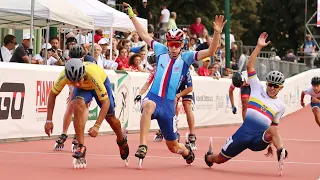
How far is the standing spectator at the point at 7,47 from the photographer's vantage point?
2120 cm

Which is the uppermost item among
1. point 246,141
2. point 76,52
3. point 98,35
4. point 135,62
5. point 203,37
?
point 203,37

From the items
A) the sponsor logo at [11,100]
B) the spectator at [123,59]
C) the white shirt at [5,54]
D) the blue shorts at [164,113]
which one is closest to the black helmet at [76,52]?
the blue shorts at [164,113]

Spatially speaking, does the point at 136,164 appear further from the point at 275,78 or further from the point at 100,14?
the point at 100,14

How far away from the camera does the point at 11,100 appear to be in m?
17.9

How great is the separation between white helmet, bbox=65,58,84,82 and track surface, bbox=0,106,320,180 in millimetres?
1309

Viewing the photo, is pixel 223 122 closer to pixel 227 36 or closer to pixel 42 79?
pixel 227 36

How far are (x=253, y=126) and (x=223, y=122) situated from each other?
1634cm

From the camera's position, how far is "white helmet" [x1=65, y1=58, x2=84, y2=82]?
501 inches

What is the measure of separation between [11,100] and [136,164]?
463 cm

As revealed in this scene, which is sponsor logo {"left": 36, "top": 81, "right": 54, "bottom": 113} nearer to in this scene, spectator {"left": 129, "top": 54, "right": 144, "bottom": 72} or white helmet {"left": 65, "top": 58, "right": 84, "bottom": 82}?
spectator {"left": 129, "top": 54, "right": 144, "bottom": 72}

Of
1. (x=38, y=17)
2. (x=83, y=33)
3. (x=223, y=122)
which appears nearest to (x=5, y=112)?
(x=38, y=17)

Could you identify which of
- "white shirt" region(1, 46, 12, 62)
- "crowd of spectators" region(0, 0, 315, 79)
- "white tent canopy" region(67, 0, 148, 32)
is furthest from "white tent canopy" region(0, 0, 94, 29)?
"white tent canopy" region(67, 0, 148, 32)

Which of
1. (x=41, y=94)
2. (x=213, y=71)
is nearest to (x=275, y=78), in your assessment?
(x=41, y=94)

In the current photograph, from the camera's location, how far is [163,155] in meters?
16.4
